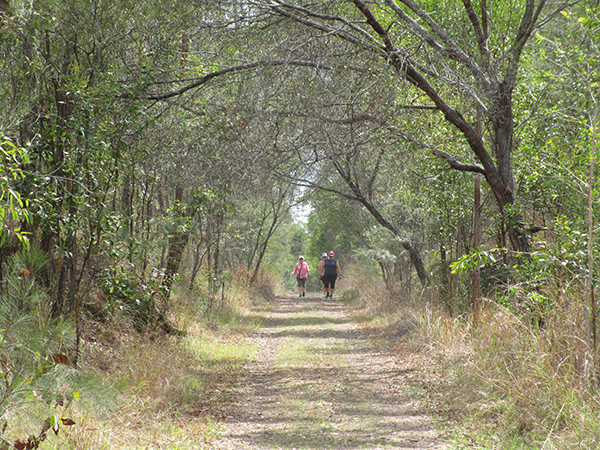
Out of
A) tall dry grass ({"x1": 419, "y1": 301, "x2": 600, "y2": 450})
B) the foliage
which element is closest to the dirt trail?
tall dry grass ({"x1": 419, "y1": 301, "x2": 600, "y2": 450})

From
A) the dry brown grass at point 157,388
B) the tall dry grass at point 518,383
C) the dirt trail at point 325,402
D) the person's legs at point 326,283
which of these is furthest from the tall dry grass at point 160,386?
the person's legs at point 326,283

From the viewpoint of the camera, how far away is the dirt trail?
4805 mm

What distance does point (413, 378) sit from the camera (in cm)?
702

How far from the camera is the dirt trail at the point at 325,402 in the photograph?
4.80 m

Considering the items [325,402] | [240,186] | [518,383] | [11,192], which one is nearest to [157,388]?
[325,402]

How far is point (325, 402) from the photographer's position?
5.95 m

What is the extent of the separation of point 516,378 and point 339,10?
5346mm

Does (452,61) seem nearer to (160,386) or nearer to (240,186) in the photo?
(240,186)

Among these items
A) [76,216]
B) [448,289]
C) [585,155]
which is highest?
[585,155]

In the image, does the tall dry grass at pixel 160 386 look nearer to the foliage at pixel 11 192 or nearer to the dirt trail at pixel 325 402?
the dirt trail at pixel 325 402

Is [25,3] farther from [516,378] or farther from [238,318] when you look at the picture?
[238,318]

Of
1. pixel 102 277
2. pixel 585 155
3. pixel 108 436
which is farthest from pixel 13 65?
pixel 585 155

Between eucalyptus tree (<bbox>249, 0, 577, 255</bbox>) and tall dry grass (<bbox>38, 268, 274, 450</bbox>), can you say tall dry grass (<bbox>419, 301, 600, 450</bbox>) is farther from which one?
tall dry grass (<bbox>38, 268, 274, 450</bbox>)

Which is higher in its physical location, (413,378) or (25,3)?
(25,3)
